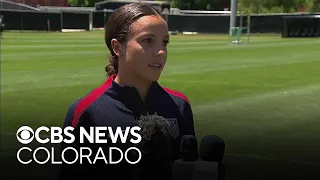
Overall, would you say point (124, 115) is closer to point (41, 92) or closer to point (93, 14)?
point (41, 92)

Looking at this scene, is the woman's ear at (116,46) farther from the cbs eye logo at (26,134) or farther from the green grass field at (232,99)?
the cbs eye logo at (26,134)

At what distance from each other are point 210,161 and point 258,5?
1802 inches

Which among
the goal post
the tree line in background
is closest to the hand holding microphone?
the goal post

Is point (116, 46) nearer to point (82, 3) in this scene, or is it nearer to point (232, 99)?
point (232, 99)

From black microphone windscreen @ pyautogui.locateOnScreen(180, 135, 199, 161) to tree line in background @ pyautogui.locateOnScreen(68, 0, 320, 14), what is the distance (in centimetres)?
4275

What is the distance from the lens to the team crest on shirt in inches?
75.0

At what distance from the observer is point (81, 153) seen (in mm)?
1855

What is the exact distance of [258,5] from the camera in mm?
46438

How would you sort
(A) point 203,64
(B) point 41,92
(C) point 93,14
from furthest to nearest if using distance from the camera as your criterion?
(C) point 93,14, (A) point 203,64, (B) point 41,92

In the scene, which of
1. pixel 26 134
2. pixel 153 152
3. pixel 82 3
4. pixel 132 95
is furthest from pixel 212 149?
pixel 82 3

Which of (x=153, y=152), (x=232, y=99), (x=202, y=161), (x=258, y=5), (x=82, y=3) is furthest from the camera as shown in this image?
(x=82, y=3)

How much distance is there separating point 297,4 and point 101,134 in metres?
48.2

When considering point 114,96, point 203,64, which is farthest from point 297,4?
point 114,96

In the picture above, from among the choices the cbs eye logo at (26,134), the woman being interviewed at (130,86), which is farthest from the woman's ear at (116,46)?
the cbs eye logo at (26,134)
